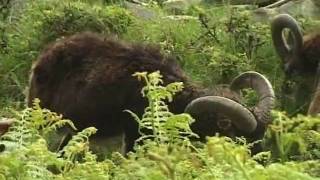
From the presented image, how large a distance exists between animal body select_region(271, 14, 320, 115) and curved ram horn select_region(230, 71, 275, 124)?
4.18ft

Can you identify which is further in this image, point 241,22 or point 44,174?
point 241,22

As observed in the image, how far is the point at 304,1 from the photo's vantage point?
1911cm

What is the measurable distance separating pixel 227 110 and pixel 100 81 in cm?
154

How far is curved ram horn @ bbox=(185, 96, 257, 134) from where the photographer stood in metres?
11.0

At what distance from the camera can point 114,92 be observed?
1131cm

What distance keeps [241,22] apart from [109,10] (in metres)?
2.36

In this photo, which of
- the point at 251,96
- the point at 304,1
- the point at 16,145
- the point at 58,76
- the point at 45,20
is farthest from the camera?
the point at 304,1

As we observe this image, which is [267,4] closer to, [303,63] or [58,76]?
[303,63]

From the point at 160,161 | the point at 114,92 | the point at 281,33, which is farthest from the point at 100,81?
the point at 160,161

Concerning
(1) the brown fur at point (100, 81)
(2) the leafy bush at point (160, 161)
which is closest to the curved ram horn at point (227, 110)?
(1) the brown fur at point (100, 81)

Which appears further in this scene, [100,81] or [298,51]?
[298,51]

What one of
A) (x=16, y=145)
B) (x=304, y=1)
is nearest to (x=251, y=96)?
(x=304, y=1)

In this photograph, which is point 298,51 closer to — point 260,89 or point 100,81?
point 260,89

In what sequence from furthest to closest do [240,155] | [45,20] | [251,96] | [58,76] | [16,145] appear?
[45,20] < [251,96] < [58,76] < [16,145] < [240,155]
